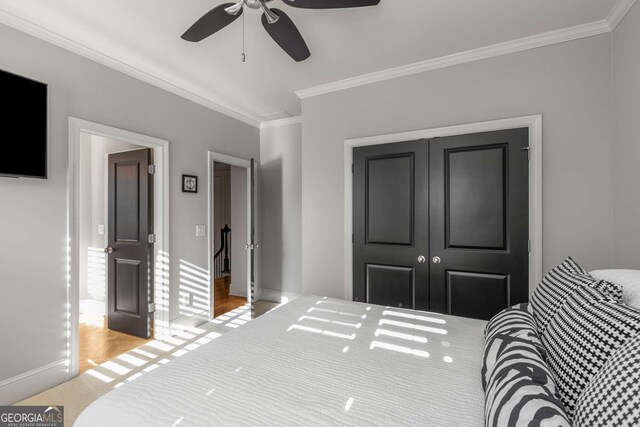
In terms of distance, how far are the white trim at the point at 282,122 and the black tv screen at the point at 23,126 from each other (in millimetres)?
2638

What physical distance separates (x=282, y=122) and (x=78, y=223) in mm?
2772

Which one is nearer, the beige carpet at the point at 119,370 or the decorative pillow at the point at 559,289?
the decorative pillow at the point at 559,289

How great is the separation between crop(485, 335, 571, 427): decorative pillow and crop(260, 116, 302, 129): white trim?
380 centimetres

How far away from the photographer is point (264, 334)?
163 centimetres

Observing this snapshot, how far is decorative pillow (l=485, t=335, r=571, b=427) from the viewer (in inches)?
27.6

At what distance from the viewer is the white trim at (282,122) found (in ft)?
14.0

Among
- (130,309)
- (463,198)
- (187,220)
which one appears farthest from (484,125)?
(130,309)

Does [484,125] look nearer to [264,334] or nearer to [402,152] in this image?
[402,152]

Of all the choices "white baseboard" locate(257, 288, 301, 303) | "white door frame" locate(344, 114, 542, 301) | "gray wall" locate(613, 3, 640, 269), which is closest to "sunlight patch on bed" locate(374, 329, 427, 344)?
"white door frame" locate(344, 114, 542, 301)

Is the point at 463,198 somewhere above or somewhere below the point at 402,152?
below

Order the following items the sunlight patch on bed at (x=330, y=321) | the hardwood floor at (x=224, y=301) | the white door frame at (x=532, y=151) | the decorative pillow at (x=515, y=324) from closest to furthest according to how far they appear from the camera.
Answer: the decorative pillow at (x=515, y=324) → the sunlight patch on bed at (x=330, y=321) → the white door frame at (x=532, y=151) → the hardwood floor at (x=224, y=301)

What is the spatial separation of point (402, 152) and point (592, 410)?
2.45m

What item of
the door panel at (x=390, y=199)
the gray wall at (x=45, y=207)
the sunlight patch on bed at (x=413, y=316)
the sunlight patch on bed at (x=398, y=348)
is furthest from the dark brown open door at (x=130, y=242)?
the sunlight patch on bed at (x=398, y=348)

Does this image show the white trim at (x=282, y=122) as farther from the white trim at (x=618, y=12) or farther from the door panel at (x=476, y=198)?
the white trim at (x=618, y=12)
